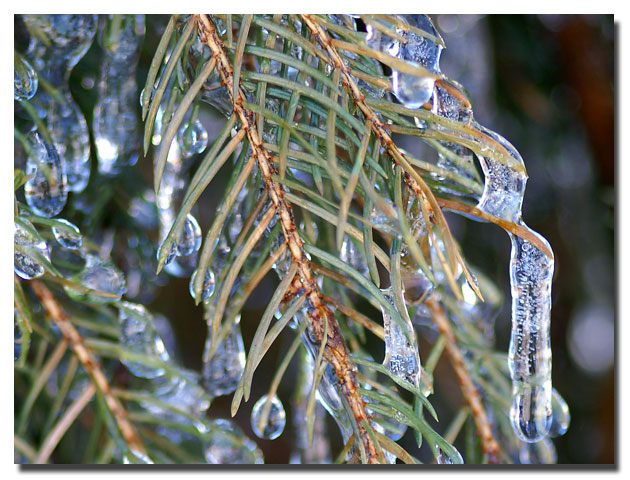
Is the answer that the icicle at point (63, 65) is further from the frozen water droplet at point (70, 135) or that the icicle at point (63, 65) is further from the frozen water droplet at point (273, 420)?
the frozen water droplet at point (273, 420)

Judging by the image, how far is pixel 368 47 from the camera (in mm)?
336

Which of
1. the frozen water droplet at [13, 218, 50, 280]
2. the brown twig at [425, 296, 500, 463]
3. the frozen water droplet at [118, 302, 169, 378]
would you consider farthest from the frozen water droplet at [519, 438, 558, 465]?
the frozen water droplet at [13, 218, 50, 280]

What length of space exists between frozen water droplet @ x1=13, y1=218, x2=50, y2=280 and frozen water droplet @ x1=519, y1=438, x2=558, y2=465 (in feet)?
1.53

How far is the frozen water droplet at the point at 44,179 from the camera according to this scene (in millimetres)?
454

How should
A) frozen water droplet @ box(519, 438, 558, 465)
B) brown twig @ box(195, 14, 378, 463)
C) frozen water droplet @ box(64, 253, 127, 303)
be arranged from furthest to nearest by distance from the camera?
frozen water droplet @ box(519, 438, 558, 465) → frozen water droplet @ box(64, 253, 127, 303) → brown twig @ box(195, 14, 378, 463)

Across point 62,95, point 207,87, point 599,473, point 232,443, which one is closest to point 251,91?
point 207,87

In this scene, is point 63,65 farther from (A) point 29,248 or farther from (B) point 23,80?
(A) point 29,248

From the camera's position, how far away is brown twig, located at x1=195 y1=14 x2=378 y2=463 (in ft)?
1.16

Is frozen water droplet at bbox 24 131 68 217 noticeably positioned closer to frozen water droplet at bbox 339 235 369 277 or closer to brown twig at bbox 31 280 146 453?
brown twig at bbox 31 280 146 453

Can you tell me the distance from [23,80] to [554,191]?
759 millimetres

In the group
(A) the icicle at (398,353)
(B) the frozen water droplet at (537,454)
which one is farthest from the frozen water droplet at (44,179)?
(B) the frozen water droplet at (537,454)

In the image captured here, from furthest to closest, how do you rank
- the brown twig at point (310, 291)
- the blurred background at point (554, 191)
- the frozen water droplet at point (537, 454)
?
the blurred background at point (554, 191)
the frozen water droplet at point (537, 454)
the brown twig at point (310, 291)

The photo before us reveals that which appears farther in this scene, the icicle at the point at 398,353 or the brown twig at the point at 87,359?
the brown twig at the point at 87,359

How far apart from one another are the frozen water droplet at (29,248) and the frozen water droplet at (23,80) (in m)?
0.10
